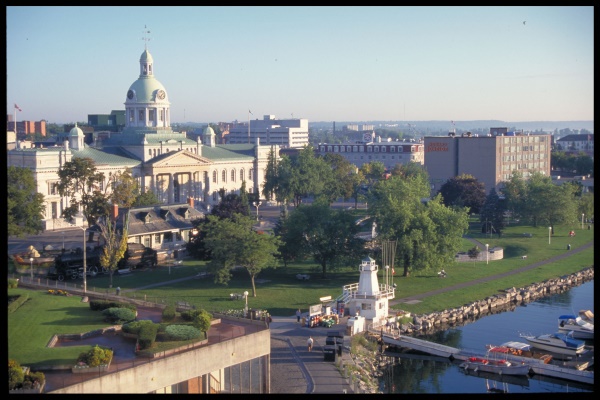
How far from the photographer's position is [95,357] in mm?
19938

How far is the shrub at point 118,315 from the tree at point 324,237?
1724cm

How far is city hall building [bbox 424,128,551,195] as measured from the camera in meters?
83.6

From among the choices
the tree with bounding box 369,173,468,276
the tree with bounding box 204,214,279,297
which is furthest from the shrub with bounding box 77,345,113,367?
the tree with bounding box 369,173,468,276

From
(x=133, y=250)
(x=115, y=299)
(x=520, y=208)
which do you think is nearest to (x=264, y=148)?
(x=520, y=208)

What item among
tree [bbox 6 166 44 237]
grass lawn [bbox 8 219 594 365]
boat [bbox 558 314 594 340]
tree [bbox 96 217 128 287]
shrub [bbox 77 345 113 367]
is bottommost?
boat [bbox 558 314 594 340]

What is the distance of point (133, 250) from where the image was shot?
4400cm

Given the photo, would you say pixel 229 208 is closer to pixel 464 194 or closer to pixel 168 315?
pixel 168 315

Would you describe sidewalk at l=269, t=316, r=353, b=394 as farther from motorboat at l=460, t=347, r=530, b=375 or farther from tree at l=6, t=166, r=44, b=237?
tree at l=6, t=166, r=44, b=237

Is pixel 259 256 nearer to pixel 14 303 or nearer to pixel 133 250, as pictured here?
pixel 133 250

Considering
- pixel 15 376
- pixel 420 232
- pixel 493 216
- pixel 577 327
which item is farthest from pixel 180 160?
pixel 15 376

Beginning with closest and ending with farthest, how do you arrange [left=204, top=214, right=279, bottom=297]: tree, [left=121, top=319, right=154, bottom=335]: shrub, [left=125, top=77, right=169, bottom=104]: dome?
1. [left=121, top=319, right=154, bottom=335]: shrub
2. [left=204, top=214, right=279, bottom=297]: tree
3. [left=125, top=77, right=169, bottom=104]: dome

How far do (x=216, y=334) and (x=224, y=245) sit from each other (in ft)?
45.9

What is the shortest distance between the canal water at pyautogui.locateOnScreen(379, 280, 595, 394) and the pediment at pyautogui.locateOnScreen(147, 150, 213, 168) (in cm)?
3951
